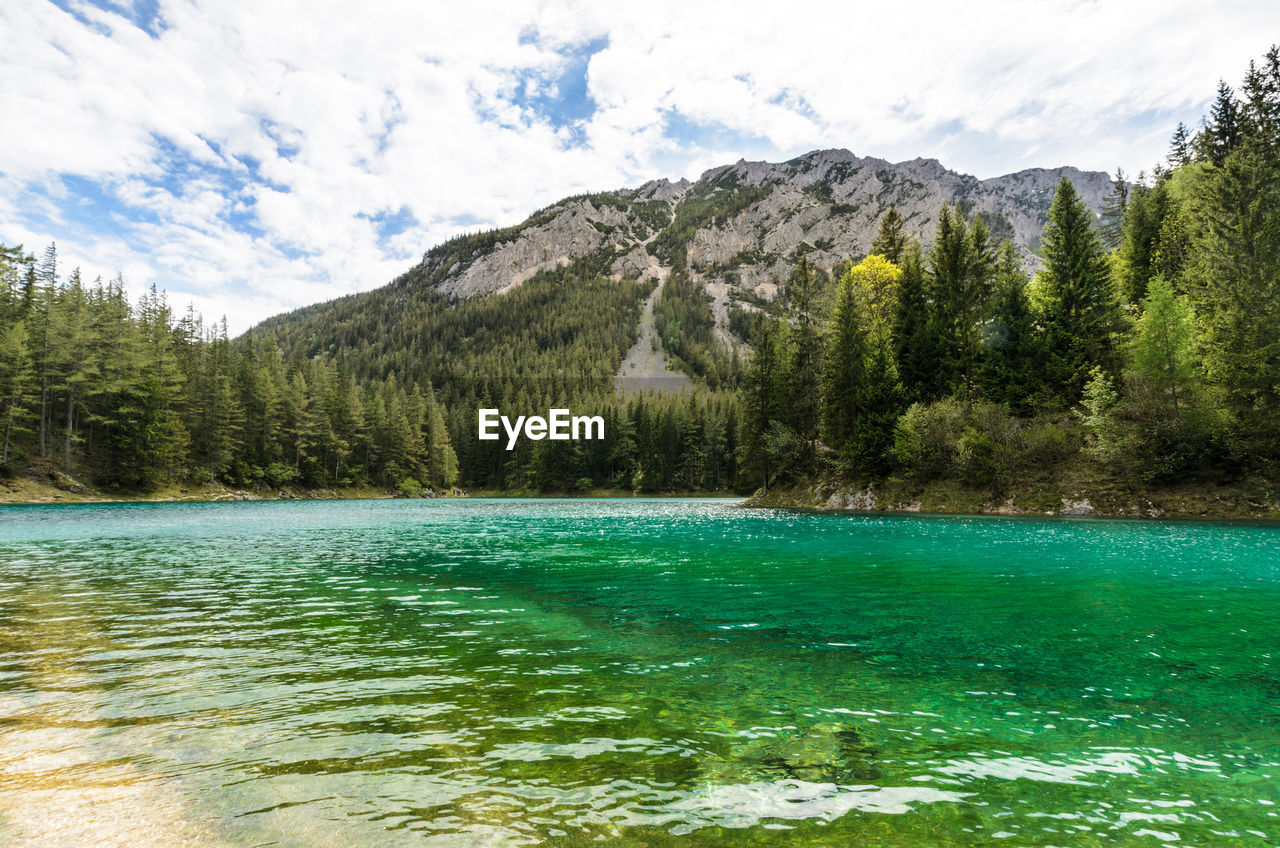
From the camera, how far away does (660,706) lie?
8.02 m

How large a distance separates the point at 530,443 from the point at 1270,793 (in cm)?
14212

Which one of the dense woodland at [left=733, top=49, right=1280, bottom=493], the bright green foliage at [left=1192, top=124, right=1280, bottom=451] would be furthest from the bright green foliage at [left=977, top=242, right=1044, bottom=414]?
the bright green foliage at [left=1192, top=124, right=1280, bottom=451]

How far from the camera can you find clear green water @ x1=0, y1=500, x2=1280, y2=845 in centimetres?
522

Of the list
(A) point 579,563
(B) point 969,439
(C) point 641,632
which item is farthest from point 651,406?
(C) point 641,632

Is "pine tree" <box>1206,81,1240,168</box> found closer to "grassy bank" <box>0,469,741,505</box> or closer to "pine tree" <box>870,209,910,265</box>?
"pine tree" <box>870,209,910,265</box>

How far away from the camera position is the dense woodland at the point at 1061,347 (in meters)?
39.6

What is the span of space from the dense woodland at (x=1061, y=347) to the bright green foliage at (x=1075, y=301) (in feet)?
0.48

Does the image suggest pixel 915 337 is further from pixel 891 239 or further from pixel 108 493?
pixel 108 493

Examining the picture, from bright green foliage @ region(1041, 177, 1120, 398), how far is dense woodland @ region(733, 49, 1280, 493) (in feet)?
0.48

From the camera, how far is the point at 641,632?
12.4 m

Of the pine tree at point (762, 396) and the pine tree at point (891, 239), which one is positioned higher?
the pine tree at point (891, 239)

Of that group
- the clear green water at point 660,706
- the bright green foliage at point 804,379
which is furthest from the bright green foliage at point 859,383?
the clear green water at point 660,706

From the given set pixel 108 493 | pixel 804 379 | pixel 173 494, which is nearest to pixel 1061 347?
pixel 804 379

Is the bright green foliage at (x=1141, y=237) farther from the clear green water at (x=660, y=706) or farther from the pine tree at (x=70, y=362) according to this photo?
the pine tree at (x=70, y=362)
